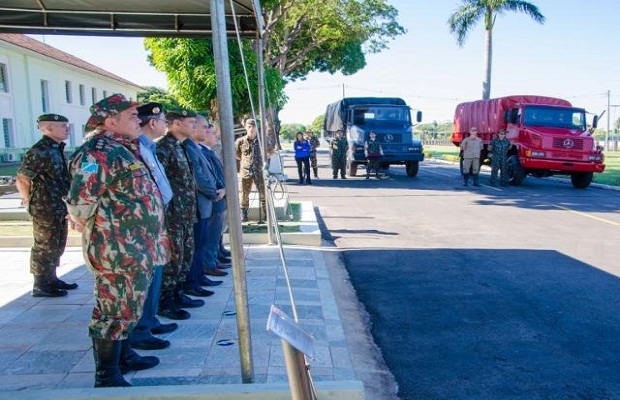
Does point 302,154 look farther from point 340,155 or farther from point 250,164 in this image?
point 250,164

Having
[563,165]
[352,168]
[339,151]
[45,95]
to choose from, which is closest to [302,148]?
[339,151]

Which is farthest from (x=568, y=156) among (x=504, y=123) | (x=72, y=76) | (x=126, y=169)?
(x=72, y=76)

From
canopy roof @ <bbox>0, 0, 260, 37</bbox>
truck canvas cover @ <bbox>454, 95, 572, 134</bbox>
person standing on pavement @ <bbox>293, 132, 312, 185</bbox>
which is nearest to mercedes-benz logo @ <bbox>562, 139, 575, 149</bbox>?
truck canvas cover @ <bbox>454, 95, 572, 134</bbox>

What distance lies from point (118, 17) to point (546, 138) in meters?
13.0

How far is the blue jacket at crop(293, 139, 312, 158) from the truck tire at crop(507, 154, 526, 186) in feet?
20.3

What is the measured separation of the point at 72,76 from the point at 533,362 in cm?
3873

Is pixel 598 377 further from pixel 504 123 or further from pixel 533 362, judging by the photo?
pixel 504 123

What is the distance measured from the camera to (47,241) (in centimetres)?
490

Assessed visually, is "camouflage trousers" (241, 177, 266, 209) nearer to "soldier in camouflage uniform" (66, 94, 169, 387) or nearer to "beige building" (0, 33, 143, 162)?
"soldier in camouflage uniform" (66, 94, 169, 387)

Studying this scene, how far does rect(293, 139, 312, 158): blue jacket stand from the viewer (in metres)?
16.5

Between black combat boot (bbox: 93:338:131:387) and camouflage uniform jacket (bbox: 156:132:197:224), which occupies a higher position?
camouflage uniform jacket (bbox: 156:132:197:224)

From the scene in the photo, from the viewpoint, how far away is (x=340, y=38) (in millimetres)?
25250

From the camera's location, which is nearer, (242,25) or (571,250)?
(242,25)

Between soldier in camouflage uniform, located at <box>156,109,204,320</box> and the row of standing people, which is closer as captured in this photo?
the row of standing people
